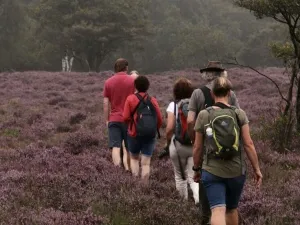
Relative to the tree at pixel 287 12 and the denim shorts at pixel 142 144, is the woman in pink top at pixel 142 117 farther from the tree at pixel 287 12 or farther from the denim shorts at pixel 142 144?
the tree at pixel 287 12

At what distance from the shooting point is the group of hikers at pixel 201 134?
4363 millimetres

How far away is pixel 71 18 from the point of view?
141 feet

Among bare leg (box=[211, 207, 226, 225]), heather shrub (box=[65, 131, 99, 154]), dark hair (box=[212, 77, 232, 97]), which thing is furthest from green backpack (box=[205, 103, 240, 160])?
heather shrub (box=[65, 131, 99, 154])

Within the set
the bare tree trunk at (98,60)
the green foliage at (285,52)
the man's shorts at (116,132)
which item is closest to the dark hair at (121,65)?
the man's shorts at (116,132)

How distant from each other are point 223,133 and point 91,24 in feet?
128

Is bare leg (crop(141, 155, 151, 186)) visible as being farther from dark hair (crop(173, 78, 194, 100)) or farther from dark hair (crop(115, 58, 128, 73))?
dark hair (crop(115, 58, 128, 73))

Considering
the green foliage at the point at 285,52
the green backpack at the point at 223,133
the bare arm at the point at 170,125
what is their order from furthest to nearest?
1. the green foliage at the point at 285,52
2. the bare arm at the point at 170,125
3. the green backpack at the point at 223,133

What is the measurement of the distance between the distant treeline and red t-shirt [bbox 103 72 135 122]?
34.3m

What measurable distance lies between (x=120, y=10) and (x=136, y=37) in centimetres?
335

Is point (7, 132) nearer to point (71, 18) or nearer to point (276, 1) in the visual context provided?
point (276, 1)

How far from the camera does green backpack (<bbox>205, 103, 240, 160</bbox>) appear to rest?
4262mm

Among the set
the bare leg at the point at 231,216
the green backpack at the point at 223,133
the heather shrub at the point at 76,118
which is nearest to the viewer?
the green backpack at the point at 223,133

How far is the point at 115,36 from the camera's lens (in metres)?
43.1

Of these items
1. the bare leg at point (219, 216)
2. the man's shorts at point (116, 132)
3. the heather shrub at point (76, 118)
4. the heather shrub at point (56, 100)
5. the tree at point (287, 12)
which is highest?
the tree at point (287, 12)
